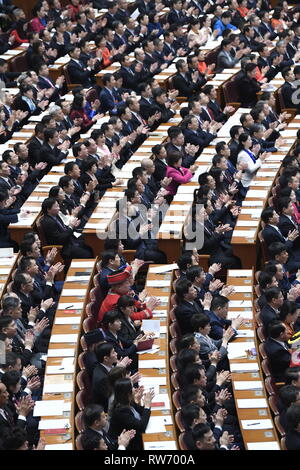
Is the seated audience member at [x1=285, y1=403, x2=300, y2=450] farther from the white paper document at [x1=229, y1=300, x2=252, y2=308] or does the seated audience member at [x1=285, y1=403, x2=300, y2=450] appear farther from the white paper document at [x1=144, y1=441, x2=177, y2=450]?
the white paper document at [x1=229, y1=300, x2=252, y2=308]

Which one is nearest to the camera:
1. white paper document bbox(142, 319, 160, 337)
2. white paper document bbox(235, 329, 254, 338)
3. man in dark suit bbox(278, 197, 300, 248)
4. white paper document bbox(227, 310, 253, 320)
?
white paper document bbox(142, 319, 160, 337)

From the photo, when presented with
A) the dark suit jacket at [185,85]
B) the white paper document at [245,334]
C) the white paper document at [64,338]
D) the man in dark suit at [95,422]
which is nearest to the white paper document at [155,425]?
the man in dark suit at [95,422]

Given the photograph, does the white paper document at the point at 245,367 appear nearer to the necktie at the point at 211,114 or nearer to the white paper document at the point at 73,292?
the white paper document at the point at 73,292

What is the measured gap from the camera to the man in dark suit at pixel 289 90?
14906 mm

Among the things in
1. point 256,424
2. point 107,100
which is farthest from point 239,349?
point 107,100

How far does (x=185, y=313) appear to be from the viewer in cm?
960

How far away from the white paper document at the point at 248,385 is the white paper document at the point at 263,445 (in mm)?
736

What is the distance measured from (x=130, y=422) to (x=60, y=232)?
3.43 metres

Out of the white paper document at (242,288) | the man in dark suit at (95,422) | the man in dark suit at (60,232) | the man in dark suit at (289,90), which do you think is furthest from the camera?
the man in dark suit at (289,90)

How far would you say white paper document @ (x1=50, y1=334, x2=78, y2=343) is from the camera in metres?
9.27

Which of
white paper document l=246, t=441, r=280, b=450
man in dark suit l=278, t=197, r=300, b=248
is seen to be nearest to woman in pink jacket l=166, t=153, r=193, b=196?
man in dark suit l=278, t=197, r=300, b=248

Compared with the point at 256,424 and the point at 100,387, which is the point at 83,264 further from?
the point at 256,424

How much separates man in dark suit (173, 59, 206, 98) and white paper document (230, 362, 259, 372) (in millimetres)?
7270

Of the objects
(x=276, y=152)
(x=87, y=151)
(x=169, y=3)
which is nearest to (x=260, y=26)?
(x=169, y=3)
